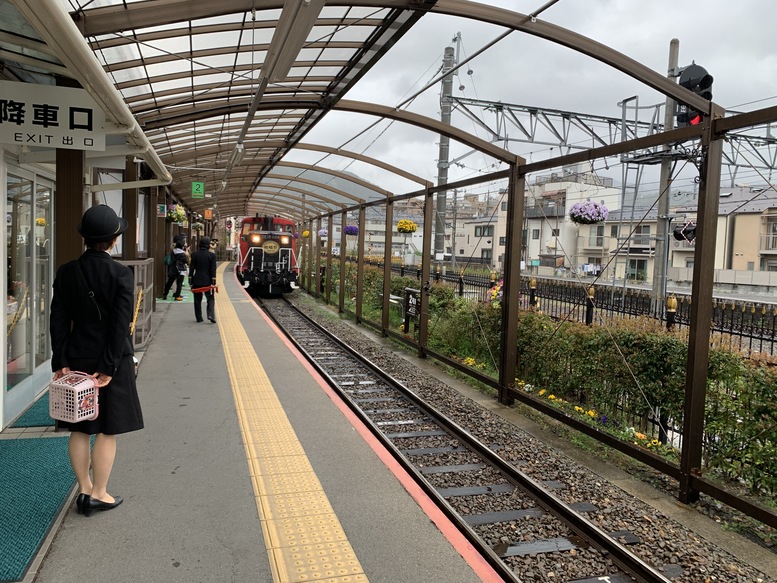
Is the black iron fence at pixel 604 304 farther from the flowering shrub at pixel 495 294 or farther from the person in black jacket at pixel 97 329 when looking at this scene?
the person in black jacket at pixel 97 329

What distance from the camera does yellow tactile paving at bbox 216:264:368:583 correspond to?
3105mm

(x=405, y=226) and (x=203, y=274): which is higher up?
(x=405, y=226)

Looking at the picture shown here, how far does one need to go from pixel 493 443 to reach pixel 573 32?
486 cm

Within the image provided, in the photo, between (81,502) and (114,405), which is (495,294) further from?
(81,502)

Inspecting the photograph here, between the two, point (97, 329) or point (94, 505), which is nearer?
point (97, 329)

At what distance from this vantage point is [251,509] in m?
3.77

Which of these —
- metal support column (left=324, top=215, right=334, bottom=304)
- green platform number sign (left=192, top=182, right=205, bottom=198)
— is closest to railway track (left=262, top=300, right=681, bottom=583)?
metal support column (left=324, top=215, right=334, bottom=304)

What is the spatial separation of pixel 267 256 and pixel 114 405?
1900 cm

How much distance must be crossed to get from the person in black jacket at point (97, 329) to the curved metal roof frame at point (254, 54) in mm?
1294

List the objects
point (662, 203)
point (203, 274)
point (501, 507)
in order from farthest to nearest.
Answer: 1. point (203, 274)
2. point (662, 203)
3. point (501, 507)

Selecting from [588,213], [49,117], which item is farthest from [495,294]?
[49,117]

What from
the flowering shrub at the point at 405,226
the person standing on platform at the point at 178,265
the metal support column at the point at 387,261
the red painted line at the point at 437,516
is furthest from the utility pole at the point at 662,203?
the person standing on platform at the point at 178,265

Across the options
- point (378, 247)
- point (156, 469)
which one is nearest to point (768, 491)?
point (156, 469)

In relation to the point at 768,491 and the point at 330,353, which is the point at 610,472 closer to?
the point at 768,491
